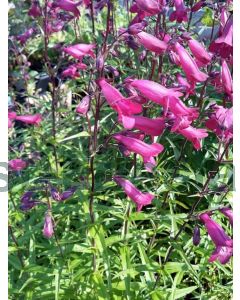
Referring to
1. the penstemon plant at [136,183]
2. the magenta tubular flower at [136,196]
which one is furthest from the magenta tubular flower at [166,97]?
the magenta tubular flower at [136,196]

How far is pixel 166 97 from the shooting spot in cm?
234

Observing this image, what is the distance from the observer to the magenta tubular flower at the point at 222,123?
237 cm

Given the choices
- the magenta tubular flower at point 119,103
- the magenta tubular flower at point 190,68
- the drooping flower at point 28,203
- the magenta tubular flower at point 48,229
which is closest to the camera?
the magenta tubular flower at point 119,103

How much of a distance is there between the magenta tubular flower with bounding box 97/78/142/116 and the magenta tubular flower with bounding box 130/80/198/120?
0.11m

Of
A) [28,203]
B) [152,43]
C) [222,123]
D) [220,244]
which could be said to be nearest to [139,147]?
[222,123]

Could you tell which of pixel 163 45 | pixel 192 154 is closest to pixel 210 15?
pixel 192 154

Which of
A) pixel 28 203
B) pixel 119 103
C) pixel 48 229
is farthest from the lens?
pixel 28 203

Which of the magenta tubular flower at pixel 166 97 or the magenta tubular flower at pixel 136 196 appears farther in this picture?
the magenta tubular flower at pixel 136 196

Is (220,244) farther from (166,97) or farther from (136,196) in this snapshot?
(166,97)

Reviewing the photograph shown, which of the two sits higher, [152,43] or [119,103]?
[152,43]

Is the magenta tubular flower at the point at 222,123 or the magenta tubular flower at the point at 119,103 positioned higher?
the magenta tubular flower at the point at 119,103

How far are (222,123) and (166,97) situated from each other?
0.33m

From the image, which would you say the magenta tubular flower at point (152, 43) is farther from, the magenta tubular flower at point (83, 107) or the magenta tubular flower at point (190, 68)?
the magenta tubular flower at point (83, 107)

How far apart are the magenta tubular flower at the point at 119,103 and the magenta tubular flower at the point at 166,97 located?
0.37ft
